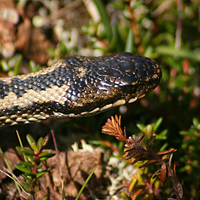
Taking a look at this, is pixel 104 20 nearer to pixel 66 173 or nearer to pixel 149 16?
pixel 149 16

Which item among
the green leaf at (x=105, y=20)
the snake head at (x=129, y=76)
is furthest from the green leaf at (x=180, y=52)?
the snake head at (x=129, y=76)

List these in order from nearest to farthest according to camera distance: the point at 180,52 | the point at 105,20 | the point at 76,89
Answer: the point at 76,89
the point at 180,52
the point at 105,20

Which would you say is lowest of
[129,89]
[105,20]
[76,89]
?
[129,89]

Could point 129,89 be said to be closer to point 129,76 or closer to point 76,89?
point 129,76

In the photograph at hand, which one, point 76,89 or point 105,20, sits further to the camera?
point 105,20

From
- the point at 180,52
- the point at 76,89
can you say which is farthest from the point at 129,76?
the point at 180,52

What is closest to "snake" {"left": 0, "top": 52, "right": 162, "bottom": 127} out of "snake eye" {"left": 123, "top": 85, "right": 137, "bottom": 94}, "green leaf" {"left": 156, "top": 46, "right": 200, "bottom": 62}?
"snake eye" {"left": 123, "top": 85, "right": 137, "bottom": 94}

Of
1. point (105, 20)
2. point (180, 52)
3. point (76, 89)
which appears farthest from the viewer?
point (105, 20)

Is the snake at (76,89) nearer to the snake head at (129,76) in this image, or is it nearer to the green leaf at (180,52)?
the snake head at (129,76)

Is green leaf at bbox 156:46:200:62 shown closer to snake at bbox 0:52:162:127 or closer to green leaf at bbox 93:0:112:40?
green leaf at bbox 93:0:112:40
